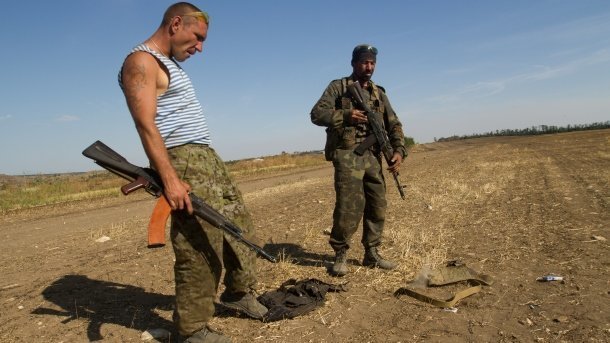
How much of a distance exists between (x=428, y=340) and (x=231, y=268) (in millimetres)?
1534

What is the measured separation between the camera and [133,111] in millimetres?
2623

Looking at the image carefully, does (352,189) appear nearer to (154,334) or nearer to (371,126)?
(371,126)

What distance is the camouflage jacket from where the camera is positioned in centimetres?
462

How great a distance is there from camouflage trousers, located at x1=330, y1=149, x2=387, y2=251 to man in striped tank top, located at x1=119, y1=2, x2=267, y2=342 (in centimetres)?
173

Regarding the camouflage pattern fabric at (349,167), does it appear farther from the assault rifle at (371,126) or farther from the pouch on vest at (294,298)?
the pouch on vest at (294,298)

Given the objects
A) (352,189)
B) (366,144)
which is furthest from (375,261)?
(366,144)

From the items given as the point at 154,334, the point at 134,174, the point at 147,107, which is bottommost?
the point at 154,334

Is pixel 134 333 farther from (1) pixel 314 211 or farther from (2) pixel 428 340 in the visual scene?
(1) pixel 314 211

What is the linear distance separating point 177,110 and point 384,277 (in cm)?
272

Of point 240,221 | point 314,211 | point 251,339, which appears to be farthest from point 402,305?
point 314,211

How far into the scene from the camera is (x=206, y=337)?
3105 millimetres

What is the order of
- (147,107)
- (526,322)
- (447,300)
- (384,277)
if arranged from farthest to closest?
(384,277), (447,300), (526,322), (147,107)

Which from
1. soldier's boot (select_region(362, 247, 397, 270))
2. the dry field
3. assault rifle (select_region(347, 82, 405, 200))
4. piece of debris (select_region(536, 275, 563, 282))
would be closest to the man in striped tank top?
the dry field

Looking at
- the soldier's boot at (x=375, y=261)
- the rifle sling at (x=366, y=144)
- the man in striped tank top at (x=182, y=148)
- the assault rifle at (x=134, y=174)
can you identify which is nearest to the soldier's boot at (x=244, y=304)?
the man in striped tank top at (x=182, y=148)
